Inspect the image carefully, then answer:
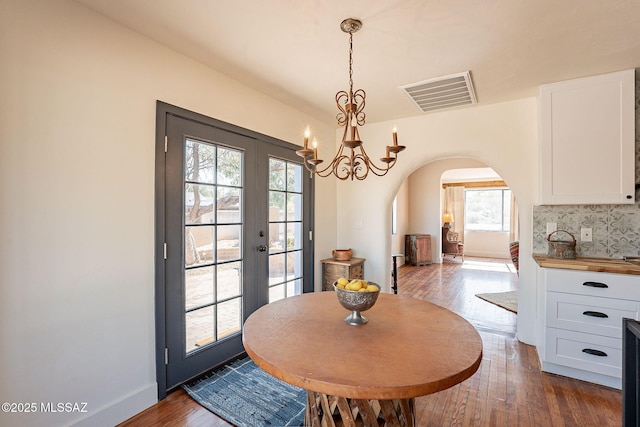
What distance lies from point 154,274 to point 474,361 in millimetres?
1948

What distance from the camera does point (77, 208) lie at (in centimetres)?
163

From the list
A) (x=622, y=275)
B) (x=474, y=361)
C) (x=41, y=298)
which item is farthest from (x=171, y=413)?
(x=622, y=275)

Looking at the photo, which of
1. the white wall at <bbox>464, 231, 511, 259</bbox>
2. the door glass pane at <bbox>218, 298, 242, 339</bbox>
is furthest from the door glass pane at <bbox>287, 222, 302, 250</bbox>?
the white wall at <bbox>464, 231, 511, 259</bbox>

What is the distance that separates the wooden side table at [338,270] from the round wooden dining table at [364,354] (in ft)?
5.65

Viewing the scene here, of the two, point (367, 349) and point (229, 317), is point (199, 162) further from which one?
point (367, 349)

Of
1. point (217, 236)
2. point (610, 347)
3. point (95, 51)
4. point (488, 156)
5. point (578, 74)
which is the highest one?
point (578, 74)

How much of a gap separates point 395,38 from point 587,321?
259 centimetres

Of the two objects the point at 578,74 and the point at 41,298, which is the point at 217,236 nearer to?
the point at 41,298

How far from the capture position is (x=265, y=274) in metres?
2.86

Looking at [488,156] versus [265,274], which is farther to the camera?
[488,156]

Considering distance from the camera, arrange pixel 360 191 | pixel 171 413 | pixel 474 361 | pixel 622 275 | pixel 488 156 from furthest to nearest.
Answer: pixel 360 191 → pixel 488 156 → pixel 622 275 → pixel 171 413 → pixel 474 361

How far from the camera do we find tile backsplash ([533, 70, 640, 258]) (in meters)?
2.49

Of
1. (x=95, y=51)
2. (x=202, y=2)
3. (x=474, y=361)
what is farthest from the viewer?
(x=95, y=51)

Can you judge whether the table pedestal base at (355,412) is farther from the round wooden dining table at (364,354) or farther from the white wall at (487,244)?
the white wall at (487,244)
